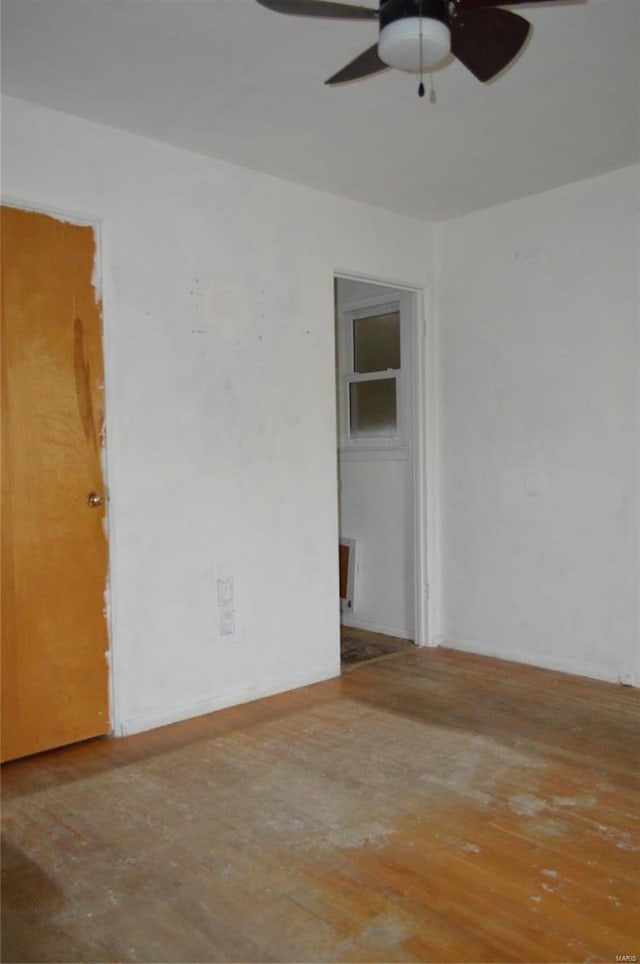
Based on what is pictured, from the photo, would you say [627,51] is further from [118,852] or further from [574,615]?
[118,852]

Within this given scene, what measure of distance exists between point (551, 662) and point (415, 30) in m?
3.20

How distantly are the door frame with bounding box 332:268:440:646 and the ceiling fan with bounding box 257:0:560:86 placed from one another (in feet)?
7.51

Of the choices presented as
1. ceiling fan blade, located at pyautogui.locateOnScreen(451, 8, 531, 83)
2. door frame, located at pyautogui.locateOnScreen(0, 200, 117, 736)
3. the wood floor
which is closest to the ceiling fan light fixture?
ceiling fan blade, located at pyautogui.locateOnScreen(451, 8, 531, 83)

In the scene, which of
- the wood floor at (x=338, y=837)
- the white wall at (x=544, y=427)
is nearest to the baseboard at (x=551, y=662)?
the white wall at (x=544, y=427)

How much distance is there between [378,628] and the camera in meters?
4.93

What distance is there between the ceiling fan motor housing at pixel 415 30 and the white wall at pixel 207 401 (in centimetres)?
155

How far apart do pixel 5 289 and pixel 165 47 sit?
3.45 feet

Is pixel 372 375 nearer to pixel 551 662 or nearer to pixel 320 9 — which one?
pixel 551 662

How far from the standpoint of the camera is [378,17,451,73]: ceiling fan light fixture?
1934 mm

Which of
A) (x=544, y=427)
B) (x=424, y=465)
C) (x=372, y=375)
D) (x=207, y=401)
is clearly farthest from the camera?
(x=372, y=375)

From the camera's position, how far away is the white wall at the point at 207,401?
10.3 ft

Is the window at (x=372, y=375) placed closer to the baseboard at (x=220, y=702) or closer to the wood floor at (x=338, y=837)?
the baseboard at (x=220, y=702)

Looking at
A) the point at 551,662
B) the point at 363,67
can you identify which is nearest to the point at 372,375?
the point at 551,662

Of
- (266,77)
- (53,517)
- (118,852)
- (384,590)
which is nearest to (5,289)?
(53,517)
